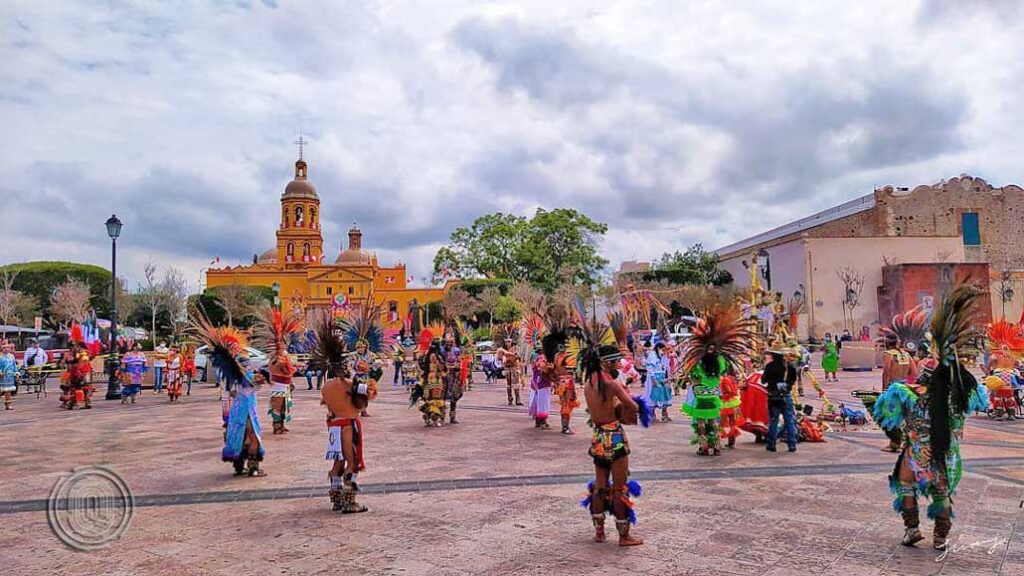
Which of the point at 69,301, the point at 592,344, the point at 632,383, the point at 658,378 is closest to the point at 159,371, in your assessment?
the point at 658,378

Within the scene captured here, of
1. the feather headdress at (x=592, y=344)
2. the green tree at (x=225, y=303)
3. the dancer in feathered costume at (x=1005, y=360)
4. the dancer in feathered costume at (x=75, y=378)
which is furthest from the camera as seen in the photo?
the green tree at (x=225, y=303)

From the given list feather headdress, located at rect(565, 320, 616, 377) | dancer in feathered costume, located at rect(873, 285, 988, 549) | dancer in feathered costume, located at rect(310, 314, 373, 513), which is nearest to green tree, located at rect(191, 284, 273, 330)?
dancer in feathered costume, located at rect(310, 314, 373, 513)

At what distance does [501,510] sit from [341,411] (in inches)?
76.1

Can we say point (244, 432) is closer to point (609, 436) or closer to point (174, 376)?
point (609, 436)

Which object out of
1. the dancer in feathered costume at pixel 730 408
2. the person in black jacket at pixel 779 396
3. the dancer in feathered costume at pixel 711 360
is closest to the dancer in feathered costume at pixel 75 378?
the dancer in feathered costume at pixel 711 360

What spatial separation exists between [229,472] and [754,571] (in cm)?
680

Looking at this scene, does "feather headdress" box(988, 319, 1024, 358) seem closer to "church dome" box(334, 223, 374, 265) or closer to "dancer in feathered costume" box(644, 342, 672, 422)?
"dancer in feathered costume" box(644, 342, 672, 422)

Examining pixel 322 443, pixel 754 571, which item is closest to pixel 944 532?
pixel 754 571

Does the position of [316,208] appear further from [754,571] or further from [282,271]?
[754,571]

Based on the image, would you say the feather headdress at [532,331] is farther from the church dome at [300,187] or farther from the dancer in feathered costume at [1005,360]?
the church dome at [300,187]

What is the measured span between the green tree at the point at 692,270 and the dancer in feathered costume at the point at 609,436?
46014 millimetres

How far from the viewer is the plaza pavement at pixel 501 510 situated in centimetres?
557

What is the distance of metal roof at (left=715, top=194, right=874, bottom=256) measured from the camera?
5175 cm

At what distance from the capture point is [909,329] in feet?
29.8
